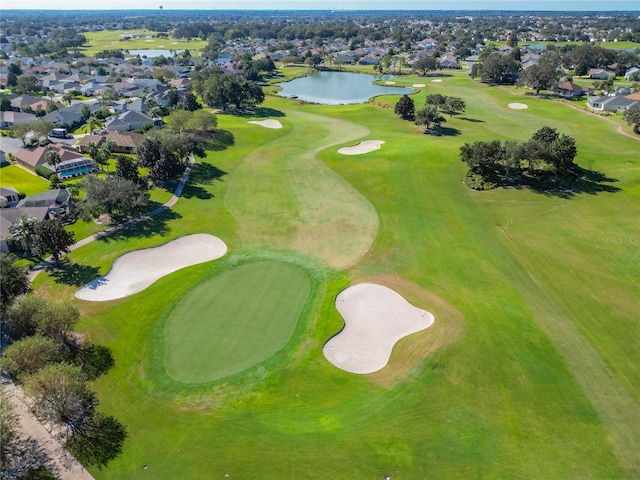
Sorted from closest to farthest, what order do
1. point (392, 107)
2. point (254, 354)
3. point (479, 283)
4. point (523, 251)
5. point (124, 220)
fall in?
point (254, 354) → point (479, 283) → point (523, 251) → point (124, 220) → point (392, 107)

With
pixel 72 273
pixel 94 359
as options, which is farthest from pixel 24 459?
pixel 72 273

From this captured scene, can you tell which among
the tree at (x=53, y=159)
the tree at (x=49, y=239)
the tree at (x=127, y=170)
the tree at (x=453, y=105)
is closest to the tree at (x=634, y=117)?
the tree at (x=453, y=105)

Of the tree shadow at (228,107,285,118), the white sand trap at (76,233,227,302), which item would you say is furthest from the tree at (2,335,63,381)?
the tree shadow at (228,107,285,118)

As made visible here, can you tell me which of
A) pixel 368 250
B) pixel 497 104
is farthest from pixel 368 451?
pixel 497 104

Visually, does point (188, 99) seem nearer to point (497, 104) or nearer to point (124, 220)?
point (124, 220)

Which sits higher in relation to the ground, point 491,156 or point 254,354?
point 491,156

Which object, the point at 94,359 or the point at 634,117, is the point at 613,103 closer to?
the point at 634,117

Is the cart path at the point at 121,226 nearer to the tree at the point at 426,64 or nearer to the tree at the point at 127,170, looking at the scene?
the tree at the point at 127,170
